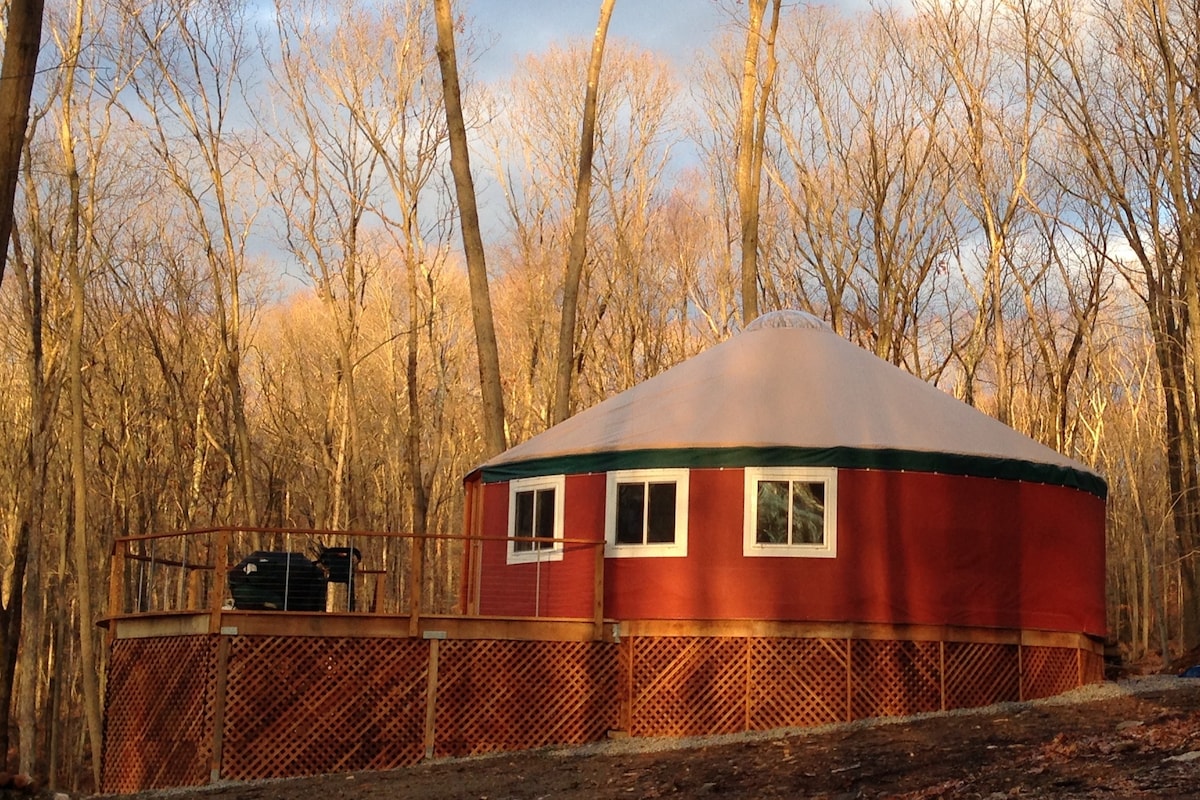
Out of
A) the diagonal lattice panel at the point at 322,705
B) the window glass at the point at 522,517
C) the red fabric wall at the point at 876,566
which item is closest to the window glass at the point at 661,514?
the red fabric wall at the point at 876,566

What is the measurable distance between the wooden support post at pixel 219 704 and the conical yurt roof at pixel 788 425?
3.53 m

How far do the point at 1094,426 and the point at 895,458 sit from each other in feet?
68.3

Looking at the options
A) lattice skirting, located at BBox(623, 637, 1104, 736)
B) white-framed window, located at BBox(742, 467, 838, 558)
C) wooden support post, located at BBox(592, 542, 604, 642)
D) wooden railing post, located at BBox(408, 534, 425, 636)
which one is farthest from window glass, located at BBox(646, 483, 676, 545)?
wooden railing post, located at BBox(408, 534, 425, 636)

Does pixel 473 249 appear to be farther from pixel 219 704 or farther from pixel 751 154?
pixel 219 704

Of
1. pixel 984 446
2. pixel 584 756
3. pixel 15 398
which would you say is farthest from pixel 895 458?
pixel 15 398

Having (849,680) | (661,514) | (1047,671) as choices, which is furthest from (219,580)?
(1047,671)

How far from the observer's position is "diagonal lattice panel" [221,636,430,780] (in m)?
9.94

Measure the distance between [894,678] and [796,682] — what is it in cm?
85

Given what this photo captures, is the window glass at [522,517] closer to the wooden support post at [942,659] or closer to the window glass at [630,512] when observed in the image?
the window glass at [630,512]

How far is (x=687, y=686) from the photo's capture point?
1098cm

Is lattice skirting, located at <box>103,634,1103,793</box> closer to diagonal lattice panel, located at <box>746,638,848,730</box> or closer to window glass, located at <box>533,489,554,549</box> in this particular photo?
diagonal lattice panel, located at <box>746,638,848,730</box>

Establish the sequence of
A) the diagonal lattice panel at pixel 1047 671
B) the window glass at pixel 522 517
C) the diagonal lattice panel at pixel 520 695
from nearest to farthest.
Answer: the diagonal lattice panel at pixel 520 695 < the diagonal lattice panel at pixel 1047 671 < the window glass at pixel 522 517

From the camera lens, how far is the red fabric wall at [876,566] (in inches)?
436

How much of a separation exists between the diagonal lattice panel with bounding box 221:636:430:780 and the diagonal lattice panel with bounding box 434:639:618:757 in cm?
24
